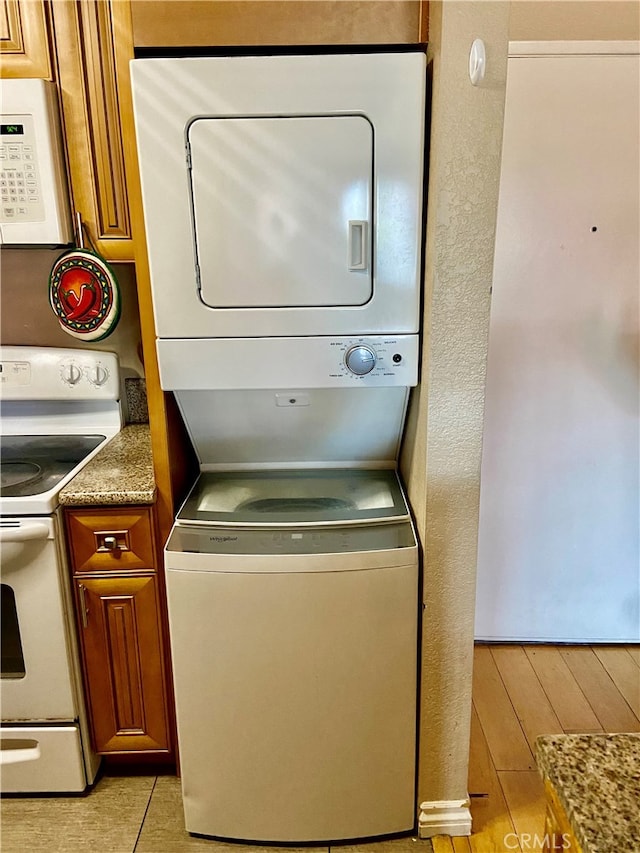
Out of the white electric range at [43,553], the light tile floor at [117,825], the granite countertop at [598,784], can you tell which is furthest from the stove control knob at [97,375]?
the granite countertop at [598,784]

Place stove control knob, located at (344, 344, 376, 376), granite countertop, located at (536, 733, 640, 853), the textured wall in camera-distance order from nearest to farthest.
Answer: granite countertop, located at (536, 733, 640, 853)
the textured wall
stove control knob, located at (344, 344, 376, 376)

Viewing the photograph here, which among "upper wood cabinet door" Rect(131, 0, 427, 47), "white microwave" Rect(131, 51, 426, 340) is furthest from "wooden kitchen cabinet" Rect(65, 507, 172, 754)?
"upper wood cabinet door" Rect(131, 0, 427, 47)

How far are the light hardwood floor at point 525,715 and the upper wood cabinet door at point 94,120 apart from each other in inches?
69.7

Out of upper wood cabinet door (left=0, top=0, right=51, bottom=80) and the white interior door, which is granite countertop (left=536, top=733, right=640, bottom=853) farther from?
upper wood cabinet door (left=0, top=0, right=51, bottom=80)

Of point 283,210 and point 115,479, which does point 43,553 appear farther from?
point 283,210

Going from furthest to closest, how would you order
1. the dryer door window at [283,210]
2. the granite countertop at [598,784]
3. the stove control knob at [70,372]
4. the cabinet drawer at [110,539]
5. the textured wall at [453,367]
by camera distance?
1. the stove control knob at [70,372]
2. the cabinet drawer at [110,539]
3. the dryer door window at [283,210]
4. the textured wall at [453,367]
5. the granite countertop at [598,784]

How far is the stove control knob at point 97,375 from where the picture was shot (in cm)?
199

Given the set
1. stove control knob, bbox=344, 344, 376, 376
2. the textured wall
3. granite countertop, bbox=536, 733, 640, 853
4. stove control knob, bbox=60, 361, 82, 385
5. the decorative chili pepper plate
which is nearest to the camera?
granite countertop, bbox=536, 733, 640, 853

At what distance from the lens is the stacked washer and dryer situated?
4.44 ft

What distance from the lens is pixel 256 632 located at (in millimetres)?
1475

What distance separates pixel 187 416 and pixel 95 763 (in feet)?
3.43

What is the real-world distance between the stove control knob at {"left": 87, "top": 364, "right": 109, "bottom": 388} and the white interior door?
4.14ft

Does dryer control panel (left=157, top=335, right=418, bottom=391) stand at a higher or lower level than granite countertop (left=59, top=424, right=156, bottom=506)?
higher

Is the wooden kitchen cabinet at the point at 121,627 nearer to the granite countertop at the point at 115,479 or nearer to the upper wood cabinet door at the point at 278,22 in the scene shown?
the granite countertop at the point at 115,479
